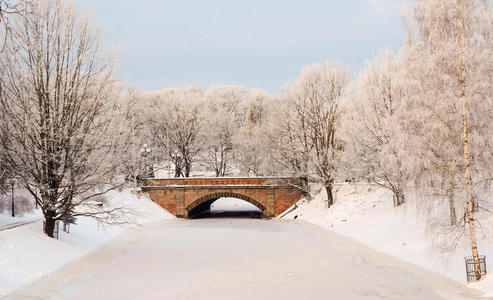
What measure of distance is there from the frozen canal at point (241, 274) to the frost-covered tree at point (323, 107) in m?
11.5

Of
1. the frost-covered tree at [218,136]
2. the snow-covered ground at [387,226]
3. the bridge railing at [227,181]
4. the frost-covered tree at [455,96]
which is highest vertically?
the frost-covered tree at [218,136]

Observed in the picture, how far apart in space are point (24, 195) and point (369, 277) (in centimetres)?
2673

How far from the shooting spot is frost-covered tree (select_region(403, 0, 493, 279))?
12.5 metres

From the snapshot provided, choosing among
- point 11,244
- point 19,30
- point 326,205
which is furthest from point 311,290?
point 326,205

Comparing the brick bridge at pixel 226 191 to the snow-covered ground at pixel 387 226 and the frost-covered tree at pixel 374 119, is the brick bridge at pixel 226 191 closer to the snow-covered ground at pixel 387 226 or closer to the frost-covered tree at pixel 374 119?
the snow-covered ground at pixel 387 226

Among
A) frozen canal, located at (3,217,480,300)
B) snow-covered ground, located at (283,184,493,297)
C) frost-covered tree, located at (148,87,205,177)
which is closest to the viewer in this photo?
frozen canal, located at (3,217,480,300)

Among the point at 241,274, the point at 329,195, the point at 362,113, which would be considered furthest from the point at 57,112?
the point at 329,195

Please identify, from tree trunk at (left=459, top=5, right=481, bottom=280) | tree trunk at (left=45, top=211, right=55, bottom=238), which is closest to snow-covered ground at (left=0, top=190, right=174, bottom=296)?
tree trunk at (left=45, top=211, right=55, bottom=238)

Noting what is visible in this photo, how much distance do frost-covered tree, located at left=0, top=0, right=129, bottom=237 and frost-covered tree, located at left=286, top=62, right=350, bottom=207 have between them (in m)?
20.6

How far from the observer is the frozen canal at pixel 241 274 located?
45.1 ft

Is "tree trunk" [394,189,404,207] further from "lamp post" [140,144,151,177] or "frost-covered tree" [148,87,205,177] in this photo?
"frost-covered tree" [148,87,205,177]

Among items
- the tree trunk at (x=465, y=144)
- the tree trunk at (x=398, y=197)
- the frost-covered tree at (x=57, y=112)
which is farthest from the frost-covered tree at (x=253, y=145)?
the tree trunk at (x=465, y=144)

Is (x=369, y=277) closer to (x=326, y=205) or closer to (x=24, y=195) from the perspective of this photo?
(x=326, y=205)

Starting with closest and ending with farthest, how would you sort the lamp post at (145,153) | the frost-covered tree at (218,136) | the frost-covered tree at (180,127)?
the lamp post at (145,153) → the frost-covered tree at (180,127) → the frost-covered tree at (218,136)
